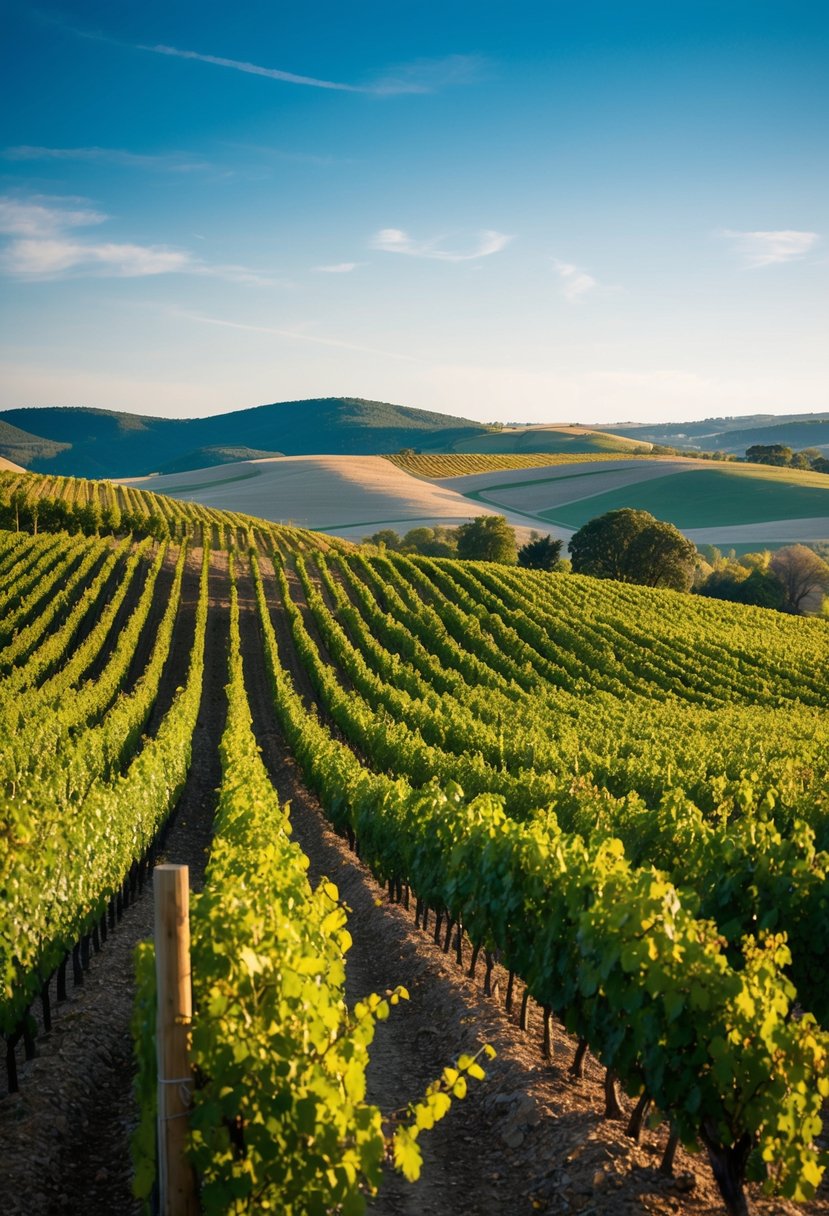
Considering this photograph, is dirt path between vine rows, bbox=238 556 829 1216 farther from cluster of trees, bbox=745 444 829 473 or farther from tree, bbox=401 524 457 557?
cluster of trees, bbox=745 444 829 473

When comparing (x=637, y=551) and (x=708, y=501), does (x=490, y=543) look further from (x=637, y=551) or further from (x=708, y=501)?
(x=708, y=501)

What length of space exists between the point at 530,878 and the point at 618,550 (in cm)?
6420

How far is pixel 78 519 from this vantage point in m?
67.4

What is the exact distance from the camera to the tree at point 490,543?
77750mm

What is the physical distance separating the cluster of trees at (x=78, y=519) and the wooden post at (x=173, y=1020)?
210ft

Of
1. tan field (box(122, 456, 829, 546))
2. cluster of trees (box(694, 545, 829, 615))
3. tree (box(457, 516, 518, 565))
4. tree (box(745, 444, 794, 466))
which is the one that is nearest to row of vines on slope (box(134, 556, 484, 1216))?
cluster of trees (box(694, 545, 829, 615))

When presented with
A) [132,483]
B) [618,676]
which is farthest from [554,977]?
[132,483]

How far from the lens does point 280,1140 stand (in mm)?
4602

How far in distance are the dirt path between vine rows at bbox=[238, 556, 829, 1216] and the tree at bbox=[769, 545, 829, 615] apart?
65804 mm

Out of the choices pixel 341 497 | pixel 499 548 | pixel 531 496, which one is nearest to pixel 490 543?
pixel 499 548

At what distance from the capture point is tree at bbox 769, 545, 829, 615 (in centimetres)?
7188

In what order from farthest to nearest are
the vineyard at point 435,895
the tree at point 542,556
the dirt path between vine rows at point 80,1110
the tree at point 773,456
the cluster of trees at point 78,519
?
the tree at point 773,456
the tree at point 542,556
the cluster of trees at point 78,519
the dirt path between vine rows at point 80,1110
the vineyard at point 435,895

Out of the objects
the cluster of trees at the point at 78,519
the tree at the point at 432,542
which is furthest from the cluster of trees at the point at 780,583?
the cluster of trees at the point at 78,519

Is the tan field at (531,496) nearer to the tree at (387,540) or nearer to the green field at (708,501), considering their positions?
the green field at (708,501)
